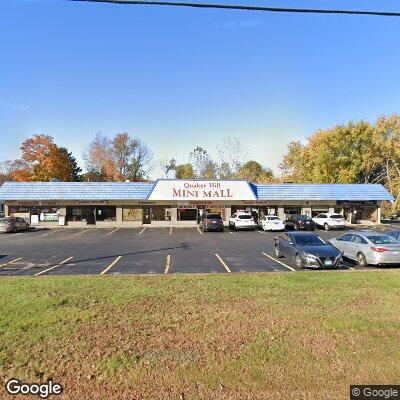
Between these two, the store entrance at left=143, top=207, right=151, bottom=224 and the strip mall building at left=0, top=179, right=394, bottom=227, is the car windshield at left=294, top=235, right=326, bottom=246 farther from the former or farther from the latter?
the store entrance at left=143, top=207, right=151, bottom=224

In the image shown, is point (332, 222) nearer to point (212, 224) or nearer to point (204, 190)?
Result: point (212, 224)

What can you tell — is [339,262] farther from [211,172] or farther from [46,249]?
[211,172]

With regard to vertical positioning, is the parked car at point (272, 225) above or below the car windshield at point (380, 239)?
below

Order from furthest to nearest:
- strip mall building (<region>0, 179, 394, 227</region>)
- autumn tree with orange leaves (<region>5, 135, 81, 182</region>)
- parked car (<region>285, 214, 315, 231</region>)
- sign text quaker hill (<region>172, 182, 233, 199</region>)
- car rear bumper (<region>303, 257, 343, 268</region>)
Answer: autumn tree with orange leaves (<region>5, 135, 81, 182</region>)
sign text quaker hill (<region>172, 182, 233, 199</region>)
strip mall building (<region>0, 179, 394, 227</region>)
parked car (<region>285, 214, 315, 231</region>)
car rear bumper (<region>303, 257, 343, 268</region>)

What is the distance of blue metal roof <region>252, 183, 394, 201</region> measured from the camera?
132 feet

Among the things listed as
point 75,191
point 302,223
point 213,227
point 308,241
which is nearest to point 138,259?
point 308,241

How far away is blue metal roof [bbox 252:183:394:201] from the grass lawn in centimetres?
2941

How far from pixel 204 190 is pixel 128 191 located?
800cm

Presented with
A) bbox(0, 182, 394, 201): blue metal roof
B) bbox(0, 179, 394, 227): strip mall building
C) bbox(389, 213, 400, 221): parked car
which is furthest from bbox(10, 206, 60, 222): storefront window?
bbox(389, 213, 400, 221): parked car

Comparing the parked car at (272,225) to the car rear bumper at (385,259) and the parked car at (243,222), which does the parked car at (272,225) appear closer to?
the parked car at (243,222)

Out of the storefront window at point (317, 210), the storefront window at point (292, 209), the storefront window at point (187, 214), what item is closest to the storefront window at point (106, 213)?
the storefront window at point (187, 214)

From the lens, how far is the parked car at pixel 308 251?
582 inches

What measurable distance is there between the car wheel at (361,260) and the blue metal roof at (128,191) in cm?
2375

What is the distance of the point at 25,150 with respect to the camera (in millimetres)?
63781
